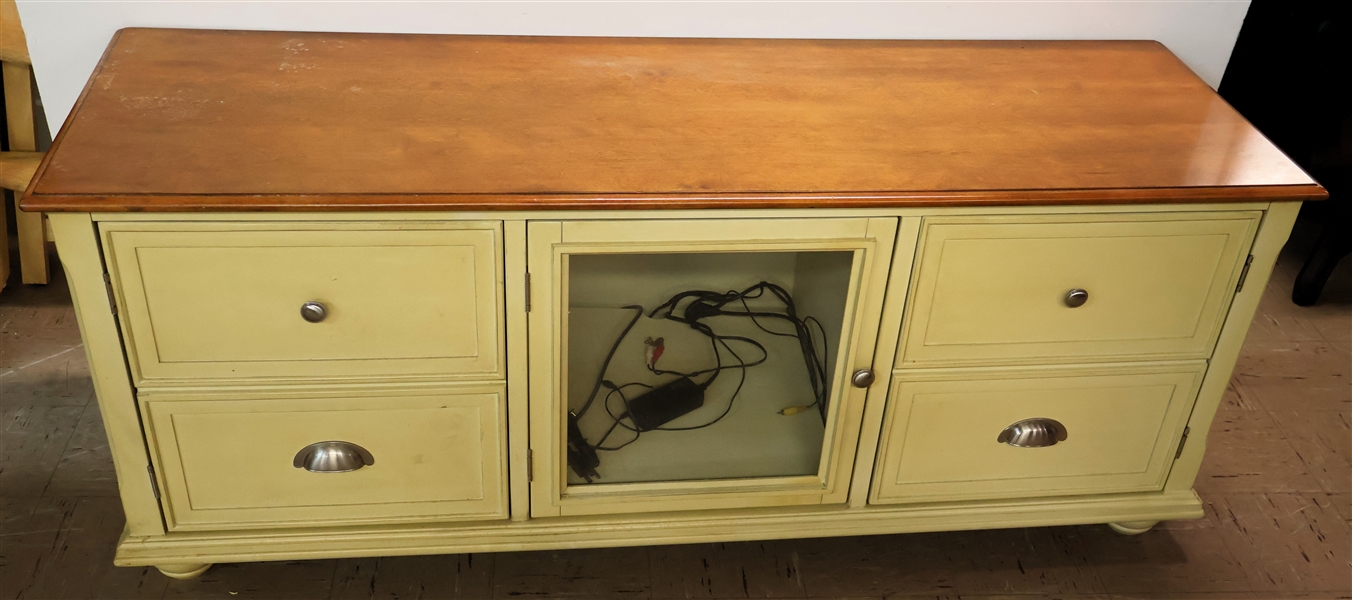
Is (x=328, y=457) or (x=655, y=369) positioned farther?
(x=655, y=369)

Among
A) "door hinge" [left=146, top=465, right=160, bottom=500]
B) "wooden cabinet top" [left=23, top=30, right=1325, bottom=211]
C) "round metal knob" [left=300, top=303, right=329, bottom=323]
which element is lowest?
"door hinge" [left=146, top=465, right=160, bottom=500]

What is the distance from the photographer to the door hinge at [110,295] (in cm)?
104

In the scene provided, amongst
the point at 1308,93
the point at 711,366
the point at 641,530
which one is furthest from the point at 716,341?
the point at 1308,93

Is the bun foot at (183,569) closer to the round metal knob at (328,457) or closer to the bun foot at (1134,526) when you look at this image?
the round metal knob at (328,457)

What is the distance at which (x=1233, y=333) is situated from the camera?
125cm

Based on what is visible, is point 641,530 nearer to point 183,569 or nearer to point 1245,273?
point 183,569

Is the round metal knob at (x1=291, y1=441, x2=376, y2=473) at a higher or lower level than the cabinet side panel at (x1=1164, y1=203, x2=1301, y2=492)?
lower

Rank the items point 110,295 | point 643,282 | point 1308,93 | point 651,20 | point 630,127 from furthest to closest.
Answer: point 1308,93, point 651,20, point 643,282, point 630,127, point 110,295

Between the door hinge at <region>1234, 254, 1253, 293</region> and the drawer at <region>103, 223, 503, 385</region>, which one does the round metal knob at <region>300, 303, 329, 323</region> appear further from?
the door hinge at <region>1234, 254, 1253, 293</region>

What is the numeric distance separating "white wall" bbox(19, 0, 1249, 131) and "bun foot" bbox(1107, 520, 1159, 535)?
63 centimetres

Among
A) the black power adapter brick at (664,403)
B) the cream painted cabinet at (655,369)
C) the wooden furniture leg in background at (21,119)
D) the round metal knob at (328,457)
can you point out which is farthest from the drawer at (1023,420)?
the wooden furniture leg in background at (21,119)

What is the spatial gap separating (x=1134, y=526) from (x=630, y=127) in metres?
0.89

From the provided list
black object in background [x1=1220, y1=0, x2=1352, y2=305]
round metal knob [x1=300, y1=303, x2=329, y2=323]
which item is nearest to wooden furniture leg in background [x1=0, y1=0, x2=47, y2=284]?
round metal knob [x1=300, y1=303, x2=329, y2=323]

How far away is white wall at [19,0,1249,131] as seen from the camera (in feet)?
4.38
